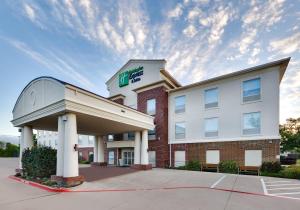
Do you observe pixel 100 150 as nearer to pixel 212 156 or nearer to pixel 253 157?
pixel 212 156

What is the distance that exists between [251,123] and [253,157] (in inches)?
114

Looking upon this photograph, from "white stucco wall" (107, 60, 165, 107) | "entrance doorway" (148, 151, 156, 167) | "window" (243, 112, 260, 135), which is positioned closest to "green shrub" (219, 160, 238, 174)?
"window" (243, 112, 260, 135)

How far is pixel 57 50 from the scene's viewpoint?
16.8 meters

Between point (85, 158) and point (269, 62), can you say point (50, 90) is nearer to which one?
point (269, 62)

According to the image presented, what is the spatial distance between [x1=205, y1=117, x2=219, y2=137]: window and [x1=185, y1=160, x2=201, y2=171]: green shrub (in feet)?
9.69

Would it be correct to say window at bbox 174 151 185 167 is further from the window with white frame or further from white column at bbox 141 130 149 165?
the window with white frame

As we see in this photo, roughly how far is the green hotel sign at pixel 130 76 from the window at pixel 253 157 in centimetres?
1457

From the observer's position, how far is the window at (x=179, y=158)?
19953mm

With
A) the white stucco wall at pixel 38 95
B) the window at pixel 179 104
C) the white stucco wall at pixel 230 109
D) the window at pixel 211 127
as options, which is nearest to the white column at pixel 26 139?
the white stucco wall at pixel 38 95

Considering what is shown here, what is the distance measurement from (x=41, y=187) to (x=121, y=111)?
6823 mm

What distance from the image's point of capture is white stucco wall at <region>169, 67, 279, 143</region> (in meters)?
15.7

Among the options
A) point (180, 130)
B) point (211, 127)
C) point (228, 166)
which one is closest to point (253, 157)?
point (228, 166)

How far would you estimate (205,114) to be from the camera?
1922 centimetres

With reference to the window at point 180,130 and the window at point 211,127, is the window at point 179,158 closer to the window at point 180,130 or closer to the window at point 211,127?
the window at point 180,130
